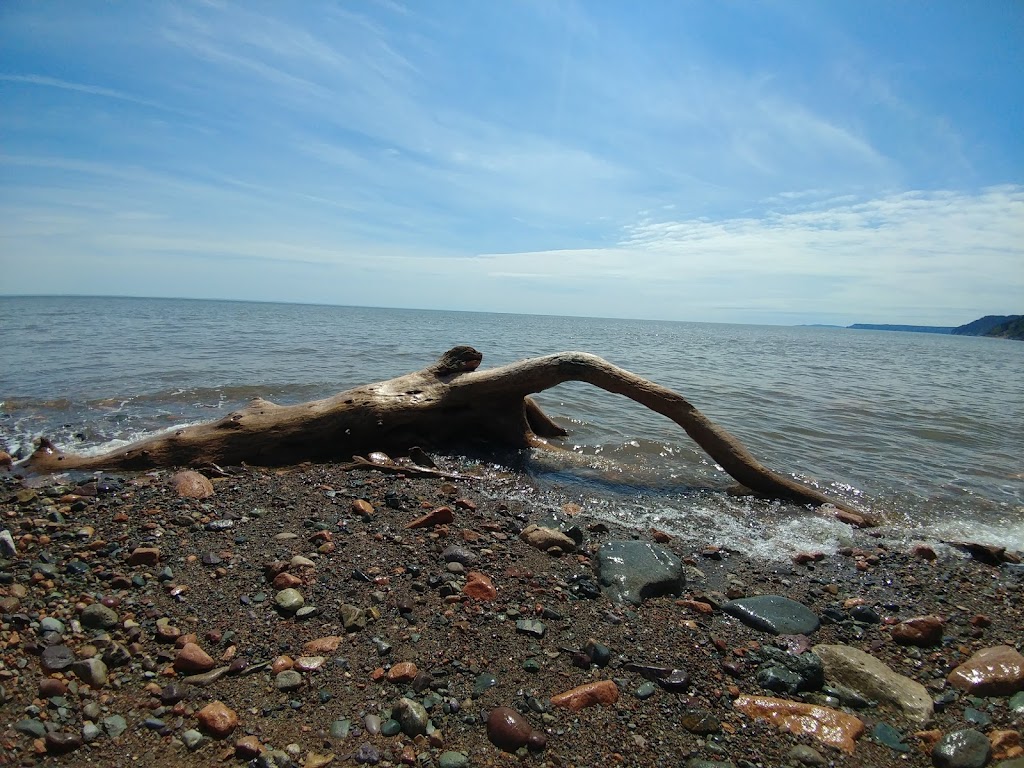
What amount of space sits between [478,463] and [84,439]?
6164 millimetres

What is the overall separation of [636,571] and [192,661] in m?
3.18

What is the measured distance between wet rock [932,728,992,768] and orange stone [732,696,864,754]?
0.34 metres

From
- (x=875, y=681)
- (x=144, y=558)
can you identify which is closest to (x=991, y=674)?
(x=875, y=681)

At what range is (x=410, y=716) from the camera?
111 inches

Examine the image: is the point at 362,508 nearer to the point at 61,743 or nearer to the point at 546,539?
the point at 546,539

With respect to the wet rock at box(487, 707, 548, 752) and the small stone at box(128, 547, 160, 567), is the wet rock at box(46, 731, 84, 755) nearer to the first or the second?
the small stone at box(128, 547, 160, 567)

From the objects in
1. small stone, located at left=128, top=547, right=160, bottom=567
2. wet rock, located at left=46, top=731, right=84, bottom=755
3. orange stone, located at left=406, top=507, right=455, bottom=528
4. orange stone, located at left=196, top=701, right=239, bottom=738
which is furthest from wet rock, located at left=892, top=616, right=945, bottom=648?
small stone, located at left=128, top=547, right=160, bottom=567

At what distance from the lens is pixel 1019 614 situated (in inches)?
179

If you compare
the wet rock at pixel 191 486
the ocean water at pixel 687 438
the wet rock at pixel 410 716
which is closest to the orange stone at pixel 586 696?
the wet rock at pixel 410 716

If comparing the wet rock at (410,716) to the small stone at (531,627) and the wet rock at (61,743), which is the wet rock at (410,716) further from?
the wet rock at (61,743)

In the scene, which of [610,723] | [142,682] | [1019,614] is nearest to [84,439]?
[142,682]

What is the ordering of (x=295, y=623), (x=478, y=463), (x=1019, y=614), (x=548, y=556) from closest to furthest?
(x=295, y=623)
(x=1019, y=614)
(x=548, y=556)
(x=478, y=463)

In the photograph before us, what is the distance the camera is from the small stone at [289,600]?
3721mm

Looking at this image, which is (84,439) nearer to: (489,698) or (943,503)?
(489,698)
